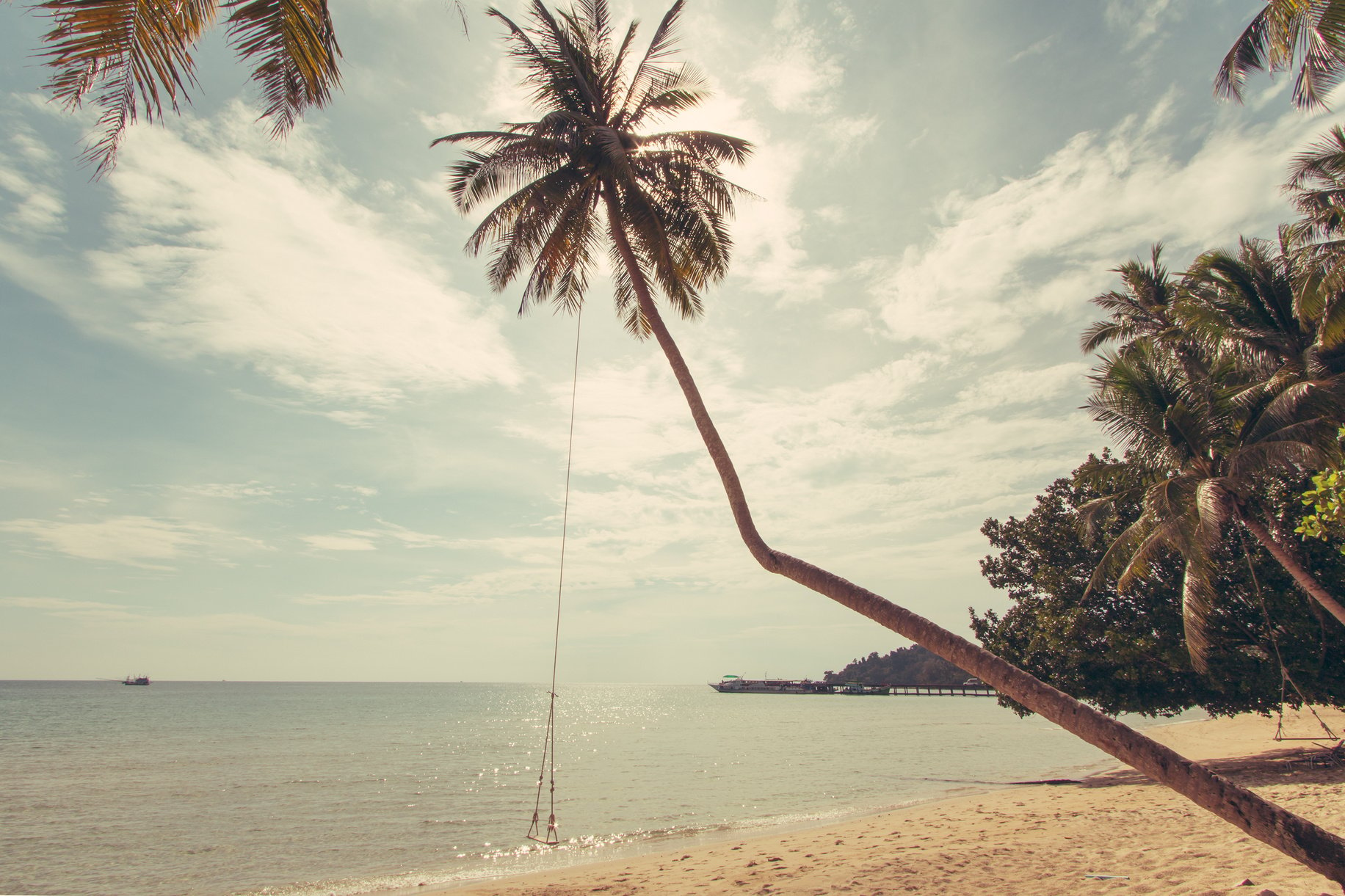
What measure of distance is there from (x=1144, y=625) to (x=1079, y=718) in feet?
57.3

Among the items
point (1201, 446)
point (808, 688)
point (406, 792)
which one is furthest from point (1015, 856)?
point (808, 688)

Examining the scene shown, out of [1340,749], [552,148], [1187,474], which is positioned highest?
[552,148]

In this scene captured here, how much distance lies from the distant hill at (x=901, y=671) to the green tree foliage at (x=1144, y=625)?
362 feet

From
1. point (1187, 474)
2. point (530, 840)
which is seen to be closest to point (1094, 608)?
point (1187, 474)

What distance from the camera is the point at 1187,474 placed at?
1340 cm

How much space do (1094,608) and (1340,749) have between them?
5.70 metres

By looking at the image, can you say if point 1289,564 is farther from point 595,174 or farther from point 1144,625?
point 595,174

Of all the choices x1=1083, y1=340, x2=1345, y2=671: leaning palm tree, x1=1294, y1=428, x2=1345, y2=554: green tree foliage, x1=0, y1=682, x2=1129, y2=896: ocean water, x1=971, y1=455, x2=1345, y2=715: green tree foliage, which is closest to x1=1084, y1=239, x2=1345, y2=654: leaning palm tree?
x1=1083, y1=340, x2=1345, y2=671: leaning palm tree

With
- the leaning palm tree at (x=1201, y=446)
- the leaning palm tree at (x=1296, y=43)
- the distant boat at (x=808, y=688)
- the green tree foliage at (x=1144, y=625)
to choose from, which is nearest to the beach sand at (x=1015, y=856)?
the green tree foliage at (x=1144, y=625)

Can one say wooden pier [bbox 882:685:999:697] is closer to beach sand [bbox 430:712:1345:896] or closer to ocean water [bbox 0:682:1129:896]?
ocean water [bbox 0:682:1129:896]

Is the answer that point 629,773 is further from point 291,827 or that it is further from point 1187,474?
point 1187,474

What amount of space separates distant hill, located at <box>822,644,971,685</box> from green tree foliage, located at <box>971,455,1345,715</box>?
110 meters

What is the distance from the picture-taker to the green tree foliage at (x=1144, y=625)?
53.6 ft

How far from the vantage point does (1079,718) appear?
519cm
